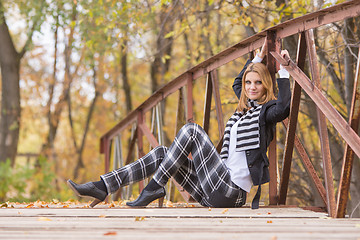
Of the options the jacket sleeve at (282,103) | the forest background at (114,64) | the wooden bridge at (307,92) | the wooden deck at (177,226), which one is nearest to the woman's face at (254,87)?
the wooden bridge at (307,92)

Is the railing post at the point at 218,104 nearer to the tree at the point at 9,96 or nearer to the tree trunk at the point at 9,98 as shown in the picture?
the tree at the point at 9,96

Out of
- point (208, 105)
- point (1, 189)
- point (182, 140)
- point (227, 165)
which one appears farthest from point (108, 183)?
point (1, 189)

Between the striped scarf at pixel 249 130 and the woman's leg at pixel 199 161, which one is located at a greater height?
the striped scarf at pixel 249 130

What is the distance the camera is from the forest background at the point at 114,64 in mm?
6164

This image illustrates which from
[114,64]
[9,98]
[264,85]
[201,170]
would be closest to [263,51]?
[264,85]

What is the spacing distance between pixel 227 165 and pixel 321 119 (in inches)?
34.9

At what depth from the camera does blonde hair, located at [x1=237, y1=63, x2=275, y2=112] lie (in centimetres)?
375

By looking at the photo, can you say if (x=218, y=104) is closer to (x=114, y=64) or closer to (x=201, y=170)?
(x=201, y=170)

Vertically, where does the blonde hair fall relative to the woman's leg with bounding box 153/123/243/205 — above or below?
above

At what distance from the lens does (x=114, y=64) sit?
1435 cm

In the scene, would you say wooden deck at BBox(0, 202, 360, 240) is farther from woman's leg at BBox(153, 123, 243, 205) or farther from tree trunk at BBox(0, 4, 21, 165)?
tree trunk at BBox(0, 4, 21, 165)

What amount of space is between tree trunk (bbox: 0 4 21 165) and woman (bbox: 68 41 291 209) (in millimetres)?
8946

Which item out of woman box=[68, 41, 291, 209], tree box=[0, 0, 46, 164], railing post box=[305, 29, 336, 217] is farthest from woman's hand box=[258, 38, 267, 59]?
tree box=[0, 0, 46, 164]

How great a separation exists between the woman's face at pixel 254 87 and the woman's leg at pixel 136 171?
0.78 metres
